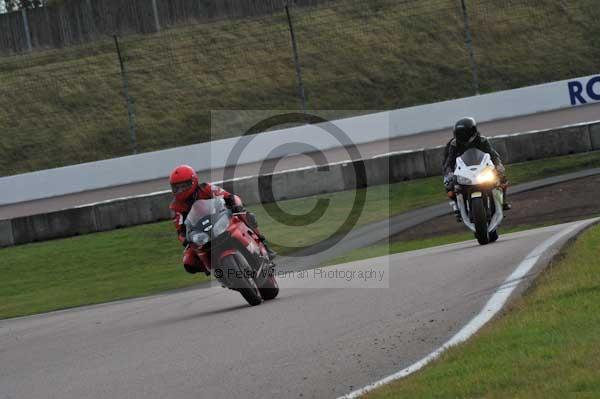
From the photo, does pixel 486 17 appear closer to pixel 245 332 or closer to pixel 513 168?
pixel 513 168

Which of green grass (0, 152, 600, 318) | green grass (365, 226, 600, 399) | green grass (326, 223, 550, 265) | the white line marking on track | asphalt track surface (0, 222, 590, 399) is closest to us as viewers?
green grass (365, 226, 600, 399)

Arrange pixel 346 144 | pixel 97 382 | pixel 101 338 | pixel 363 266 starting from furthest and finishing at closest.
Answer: pixel 346 144 < pixel 363 266 < pixel 101 338 < pixel 97 382

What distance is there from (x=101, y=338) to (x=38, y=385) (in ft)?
8.69

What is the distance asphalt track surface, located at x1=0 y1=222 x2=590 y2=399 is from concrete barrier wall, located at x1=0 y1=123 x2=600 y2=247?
10105 millimetres

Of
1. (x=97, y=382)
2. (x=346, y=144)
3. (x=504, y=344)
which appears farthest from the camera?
(x=346, y=144)

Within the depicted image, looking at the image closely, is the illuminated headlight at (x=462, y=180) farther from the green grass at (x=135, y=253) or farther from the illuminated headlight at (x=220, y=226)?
the illuminated headlight at (x=220, y=226)

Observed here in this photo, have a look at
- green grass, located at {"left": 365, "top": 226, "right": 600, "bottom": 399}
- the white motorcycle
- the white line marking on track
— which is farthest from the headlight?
green grass, located at {"left": 365, "top": 226, "right": 600, "bottom": 399}

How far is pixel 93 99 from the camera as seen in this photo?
40.3 meters

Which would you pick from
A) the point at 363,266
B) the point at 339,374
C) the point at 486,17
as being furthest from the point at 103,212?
the point at 486,17

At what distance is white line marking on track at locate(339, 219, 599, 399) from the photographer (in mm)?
6314

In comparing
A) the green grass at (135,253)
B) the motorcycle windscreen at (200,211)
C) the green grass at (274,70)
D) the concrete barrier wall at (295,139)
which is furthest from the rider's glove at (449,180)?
the green grass at (274,70)

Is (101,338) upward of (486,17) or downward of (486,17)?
downward

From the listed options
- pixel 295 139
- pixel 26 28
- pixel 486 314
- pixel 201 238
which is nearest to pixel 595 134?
pixel 295 139

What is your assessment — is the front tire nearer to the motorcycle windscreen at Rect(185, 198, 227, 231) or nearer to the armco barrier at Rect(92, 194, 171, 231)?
the motorcycle windscreen at Rect(185, 198, 227, 231)
